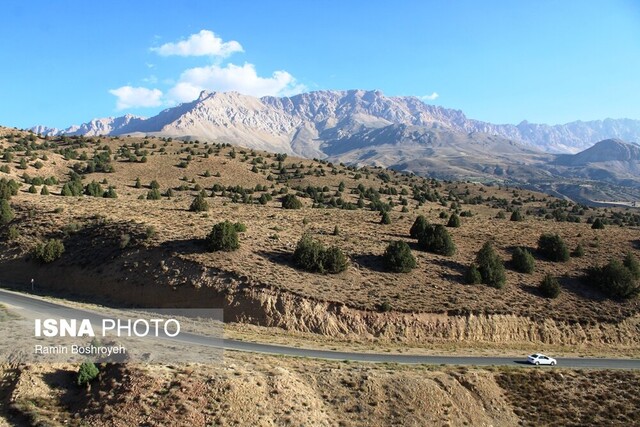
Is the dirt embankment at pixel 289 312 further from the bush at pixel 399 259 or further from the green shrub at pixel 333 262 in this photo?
the bush at pixel 399 259

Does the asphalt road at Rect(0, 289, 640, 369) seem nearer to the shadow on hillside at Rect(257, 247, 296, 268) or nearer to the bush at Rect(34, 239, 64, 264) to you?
the bush at Rect(34, 239, 64, 264)

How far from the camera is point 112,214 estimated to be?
46.0 meters

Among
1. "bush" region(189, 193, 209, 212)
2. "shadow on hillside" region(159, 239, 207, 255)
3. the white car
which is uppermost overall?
"bush" region(189, 193, 209, 212)

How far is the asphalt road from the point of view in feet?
85.9

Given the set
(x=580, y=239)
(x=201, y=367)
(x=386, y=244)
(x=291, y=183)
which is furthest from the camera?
(x=291, y=183)

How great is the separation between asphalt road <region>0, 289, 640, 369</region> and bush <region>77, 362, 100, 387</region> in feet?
19.6

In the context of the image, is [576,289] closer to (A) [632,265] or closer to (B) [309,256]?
(A) [632,265]

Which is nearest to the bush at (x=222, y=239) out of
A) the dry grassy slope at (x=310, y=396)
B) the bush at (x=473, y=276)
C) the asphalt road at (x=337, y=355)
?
the asphalt road at (x=337, y=355)

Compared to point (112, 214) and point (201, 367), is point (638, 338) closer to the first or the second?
point (201, 367)

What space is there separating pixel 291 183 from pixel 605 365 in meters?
70.6

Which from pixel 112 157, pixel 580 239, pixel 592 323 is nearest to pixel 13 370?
pixel 592 323

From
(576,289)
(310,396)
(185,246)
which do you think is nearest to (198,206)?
(185,246)

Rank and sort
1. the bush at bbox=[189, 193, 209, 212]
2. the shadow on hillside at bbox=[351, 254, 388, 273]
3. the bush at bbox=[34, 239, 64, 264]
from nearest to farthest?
the bush at bbox=[34, 239, 64, 264] < the shadow on hillside at bbox=[351, 254, 388, 273] < the bush at bbox=[189, 193, 209, 212]

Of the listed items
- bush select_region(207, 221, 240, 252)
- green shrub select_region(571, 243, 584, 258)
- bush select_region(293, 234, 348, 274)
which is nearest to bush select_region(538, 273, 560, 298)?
green shrub select_region(571, 243, 584, 258)
